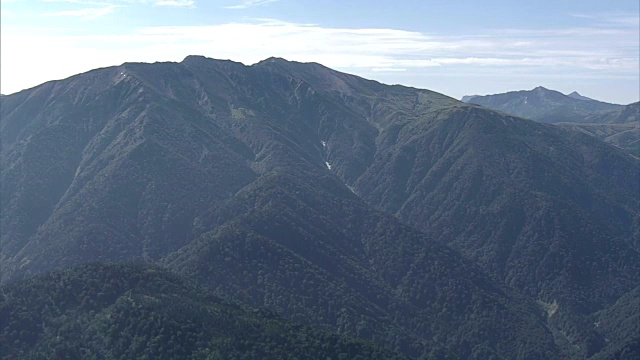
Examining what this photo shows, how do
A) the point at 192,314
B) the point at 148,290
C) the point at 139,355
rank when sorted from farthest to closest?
1. the point at 148,290
2. the point at 192,314
3. the point at 139,355

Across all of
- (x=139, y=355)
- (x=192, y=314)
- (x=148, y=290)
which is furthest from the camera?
(x=148, y=290)

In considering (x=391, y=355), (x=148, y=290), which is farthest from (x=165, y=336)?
(x=391, y=355)

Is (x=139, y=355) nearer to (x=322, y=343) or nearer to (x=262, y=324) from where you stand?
(x=262, y=324)

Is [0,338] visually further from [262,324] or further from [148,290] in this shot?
[262,324]

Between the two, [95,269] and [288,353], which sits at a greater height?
[95,269]

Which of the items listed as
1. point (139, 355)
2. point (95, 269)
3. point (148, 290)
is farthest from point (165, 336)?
point (95, 269)

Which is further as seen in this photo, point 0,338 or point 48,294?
point 48,294
